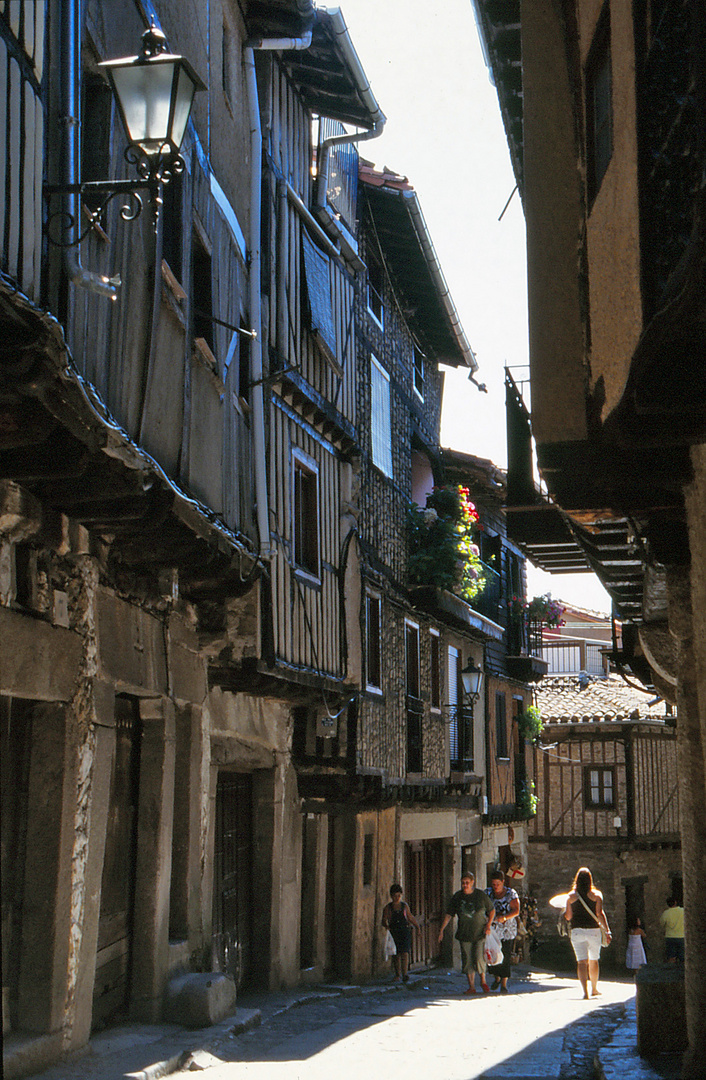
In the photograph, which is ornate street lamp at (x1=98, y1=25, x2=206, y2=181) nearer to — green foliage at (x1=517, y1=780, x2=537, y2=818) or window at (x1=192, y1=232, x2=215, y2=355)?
window at (x1=192, y1=232, x2=215, y2=355)

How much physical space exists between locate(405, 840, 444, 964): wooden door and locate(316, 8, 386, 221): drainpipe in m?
9.37

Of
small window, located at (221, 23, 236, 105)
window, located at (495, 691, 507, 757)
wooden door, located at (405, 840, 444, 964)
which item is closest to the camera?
small window, located at (221, 23, 236, 105)

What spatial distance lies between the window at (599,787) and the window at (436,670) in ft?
36.5

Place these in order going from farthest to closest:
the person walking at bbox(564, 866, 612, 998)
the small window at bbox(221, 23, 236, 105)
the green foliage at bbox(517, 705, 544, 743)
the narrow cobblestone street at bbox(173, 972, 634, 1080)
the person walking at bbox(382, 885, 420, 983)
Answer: the green foliage at bbox(517, 705, 544, 743) < the person walking at bbox(382, 885, 420, 983) < the person walking at bbox(564, 866, 612, 998) < the small window at bbox(221, 23, 236, 105) < the narrow cobblestone street at bbox(173, 972, 634, 1080)

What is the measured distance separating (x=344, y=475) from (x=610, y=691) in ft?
64.6

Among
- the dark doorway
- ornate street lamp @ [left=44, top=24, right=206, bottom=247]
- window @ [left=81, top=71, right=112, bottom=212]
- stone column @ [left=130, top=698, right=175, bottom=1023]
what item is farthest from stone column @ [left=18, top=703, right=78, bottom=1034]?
the dark doorway

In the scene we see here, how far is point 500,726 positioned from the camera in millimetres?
25172

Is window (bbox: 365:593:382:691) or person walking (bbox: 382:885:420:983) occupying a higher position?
window (bbox: 365:593:382:691)

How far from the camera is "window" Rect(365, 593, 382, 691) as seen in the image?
16016 millimetres

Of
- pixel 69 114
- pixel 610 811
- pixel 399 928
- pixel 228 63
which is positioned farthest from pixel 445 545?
pixel 610 811

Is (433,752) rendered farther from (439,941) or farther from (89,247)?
(89,247)

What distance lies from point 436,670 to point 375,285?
19.9 feet

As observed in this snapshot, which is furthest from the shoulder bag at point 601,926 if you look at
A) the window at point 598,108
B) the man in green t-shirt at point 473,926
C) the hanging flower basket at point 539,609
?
the hanging flower basket at point 539,609

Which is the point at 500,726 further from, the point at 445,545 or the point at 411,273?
the point at 411,273
